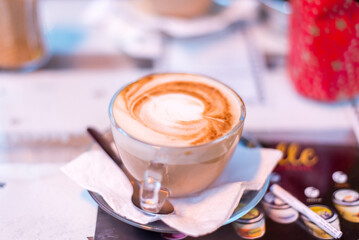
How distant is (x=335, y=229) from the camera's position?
Answer: 470 mm

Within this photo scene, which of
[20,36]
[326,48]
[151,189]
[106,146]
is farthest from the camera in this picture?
[20,36]

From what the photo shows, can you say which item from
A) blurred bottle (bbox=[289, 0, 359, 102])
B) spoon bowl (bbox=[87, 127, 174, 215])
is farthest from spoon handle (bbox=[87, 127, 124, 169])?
blurred bottle (bbox=[289, 0, 359, 102])

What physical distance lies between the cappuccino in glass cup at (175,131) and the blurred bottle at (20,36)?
348 mm

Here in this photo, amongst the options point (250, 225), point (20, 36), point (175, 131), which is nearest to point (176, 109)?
point (175, 131)

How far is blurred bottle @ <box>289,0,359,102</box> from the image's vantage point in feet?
2.09

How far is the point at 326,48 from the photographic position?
67 centimetres

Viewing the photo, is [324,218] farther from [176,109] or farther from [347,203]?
[176,109]

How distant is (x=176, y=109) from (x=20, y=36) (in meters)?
0.43

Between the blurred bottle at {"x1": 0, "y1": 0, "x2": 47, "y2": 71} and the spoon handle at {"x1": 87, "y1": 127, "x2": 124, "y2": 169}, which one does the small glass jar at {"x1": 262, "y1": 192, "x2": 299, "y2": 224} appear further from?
the blurred bottle at {"x1": 0, "y1": 0, "x2": 47, "y2": 71}

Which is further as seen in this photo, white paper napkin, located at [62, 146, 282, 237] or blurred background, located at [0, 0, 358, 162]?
blurred background, located at [0, 0, 358, 162]

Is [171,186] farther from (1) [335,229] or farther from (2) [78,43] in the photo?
(2) [78,43]

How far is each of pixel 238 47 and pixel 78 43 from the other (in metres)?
0.36

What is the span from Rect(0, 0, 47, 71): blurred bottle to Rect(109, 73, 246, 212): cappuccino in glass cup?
348 mm

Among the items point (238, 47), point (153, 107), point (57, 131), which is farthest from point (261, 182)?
point (238, 47)
